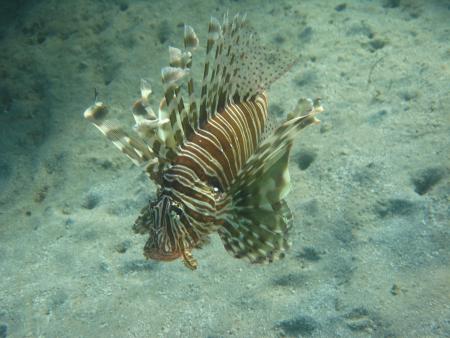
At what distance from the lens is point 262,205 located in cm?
224

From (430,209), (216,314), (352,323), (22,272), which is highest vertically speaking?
(22,272)

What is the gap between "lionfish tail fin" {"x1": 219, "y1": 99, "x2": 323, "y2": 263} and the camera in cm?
205

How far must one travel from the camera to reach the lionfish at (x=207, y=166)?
81.7 inches

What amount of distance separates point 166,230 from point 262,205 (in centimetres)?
53

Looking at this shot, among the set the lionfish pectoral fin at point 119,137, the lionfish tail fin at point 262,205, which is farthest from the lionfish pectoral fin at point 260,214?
the lionfish pectoral fin at point 119,137

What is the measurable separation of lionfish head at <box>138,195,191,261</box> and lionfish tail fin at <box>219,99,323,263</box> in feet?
0.94

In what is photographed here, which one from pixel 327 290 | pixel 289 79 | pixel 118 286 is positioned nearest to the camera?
pixel 327 290

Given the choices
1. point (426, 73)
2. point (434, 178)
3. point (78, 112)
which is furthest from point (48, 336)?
point (426, 73)

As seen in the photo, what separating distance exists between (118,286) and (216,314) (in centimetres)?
88

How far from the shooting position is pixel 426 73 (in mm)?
4203

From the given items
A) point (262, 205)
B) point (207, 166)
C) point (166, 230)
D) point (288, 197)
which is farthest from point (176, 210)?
point (288, 197)

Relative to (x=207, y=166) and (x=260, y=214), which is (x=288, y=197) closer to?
(x=260, y=214)

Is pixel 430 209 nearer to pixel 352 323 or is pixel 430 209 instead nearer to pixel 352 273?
pixel 352 273

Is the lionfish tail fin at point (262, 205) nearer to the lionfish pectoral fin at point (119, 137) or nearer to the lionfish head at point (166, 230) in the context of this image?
→ the lionfish head at point (166, 230)
